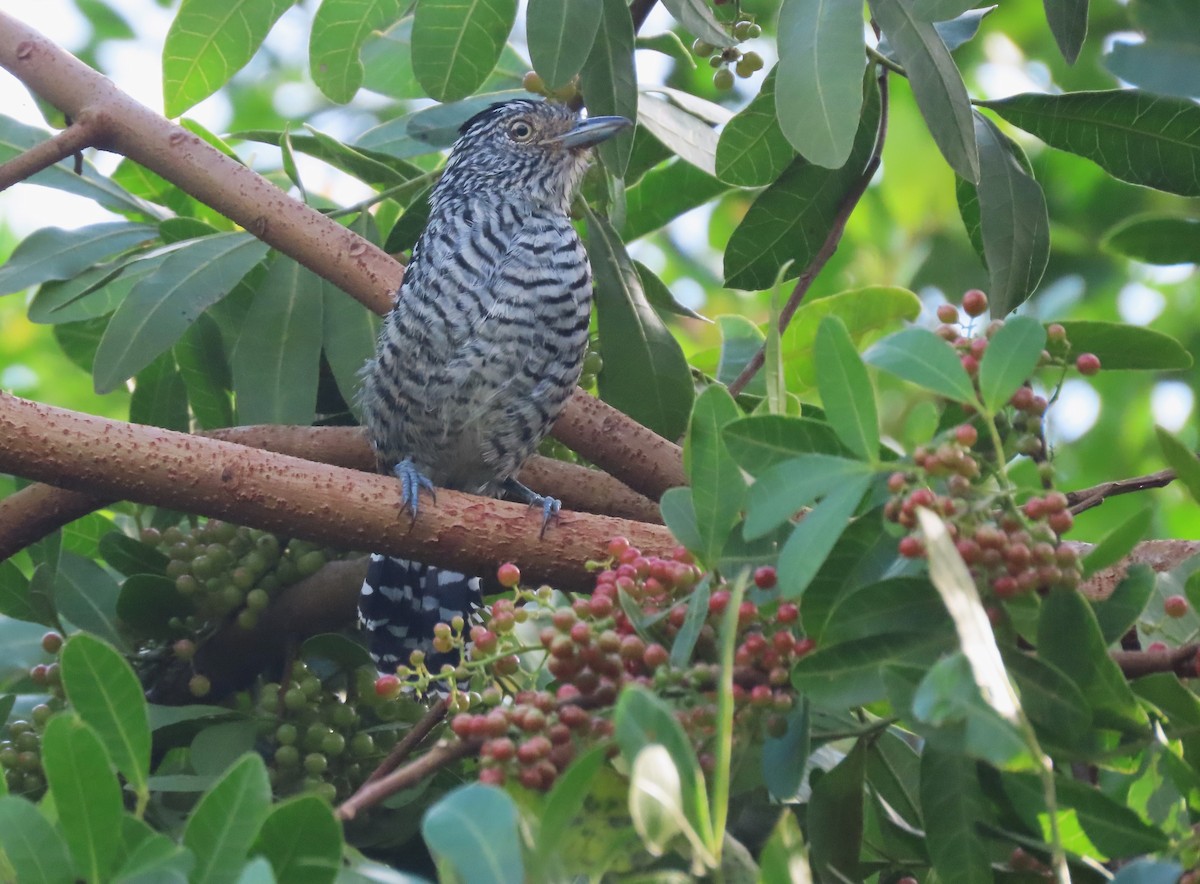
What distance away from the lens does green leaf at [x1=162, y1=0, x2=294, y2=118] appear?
7.59 feet

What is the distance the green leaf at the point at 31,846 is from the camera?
46.7 inches

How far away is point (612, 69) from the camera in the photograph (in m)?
2.27

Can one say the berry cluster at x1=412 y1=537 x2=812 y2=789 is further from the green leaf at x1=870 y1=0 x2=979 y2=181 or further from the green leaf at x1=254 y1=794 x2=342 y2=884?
the green leaf at x1=870 y1=0 x2=979 y2=181

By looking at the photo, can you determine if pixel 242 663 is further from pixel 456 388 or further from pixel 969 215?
pixel 969 215

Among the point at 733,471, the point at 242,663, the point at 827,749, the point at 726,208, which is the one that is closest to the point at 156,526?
the point at 242,663

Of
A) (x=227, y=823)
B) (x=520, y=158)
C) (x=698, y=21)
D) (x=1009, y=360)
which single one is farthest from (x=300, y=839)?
(x=520, y=158)

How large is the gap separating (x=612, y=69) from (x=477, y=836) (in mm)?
1550

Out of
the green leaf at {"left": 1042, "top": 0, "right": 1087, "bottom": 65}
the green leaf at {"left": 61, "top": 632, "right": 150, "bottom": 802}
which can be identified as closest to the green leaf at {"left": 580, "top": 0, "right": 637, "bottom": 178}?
the green leaf at {"left": 1042, "top": 0, "right": 1087, "bottom": 65}

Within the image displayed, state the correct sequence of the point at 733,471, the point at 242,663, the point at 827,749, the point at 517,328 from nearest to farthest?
the point at 733,471 → the point at 827,749 → the point at 242,663 → the point at 517,328

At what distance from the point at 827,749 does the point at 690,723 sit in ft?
2.26

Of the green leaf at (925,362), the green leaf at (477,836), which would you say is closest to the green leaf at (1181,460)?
the green leaf at (925,362)

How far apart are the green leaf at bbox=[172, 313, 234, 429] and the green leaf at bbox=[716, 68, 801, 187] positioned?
43.5 inches

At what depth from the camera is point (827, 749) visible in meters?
1.95

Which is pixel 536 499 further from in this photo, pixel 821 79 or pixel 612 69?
pixel 821 79
